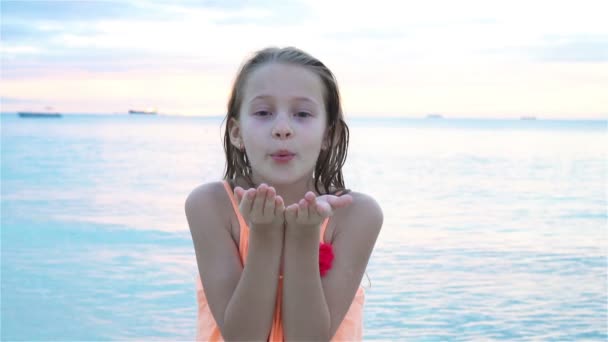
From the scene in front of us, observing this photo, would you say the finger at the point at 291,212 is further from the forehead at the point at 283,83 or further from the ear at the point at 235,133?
the ear at the point at 235,133

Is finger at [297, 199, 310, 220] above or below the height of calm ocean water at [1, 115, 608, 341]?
above

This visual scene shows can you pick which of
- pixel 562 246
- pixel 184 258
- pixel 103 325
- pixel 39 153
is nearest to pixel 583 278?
pixel 562 246

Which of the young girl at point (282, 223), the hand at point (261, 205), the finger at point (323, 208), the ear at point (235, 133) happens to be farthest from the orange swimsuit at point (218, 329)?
the finger at point (323, 208)

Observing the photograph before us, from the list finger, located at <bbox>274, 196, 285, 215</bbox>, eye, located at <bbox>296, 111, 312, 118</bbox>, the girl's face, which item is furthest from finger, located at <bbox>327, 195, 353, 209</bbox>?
eye, located at <bbox>296, 111, 312, 118</bbox>

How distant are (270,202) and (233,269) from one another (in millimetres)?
429

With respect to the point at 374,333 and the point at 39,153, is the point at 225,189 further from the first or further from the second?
the point at 39,153

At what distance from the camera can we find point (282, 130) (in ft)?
7.51

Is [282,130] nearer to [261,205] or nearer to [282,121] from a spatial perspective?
[282,121]

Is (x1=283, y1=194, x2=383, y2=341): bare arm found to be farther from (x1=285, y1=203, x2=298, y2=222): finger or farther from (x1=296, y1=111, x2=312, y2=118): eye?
(x1=296, y1=111, x2=312, y2=118): eye

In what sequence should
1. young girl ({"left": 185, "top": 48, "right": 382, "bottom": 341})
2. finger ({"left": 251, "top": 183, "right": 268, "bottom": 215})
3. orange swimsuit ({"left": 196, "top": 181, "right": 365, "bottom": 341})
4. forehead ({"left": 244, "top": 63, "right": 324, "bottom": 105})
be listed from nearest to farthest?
finger ({"left": 251, "top": 183, "right": 268, "bottom": 215}) → young girl ({"left": 185, "top": 48, "right": 382, "bottom": 341}) → forehead ({"left": 244, "top": 63, "right": 324, "bottom": 105}) → orange swimsuit ({"left": 196, "top": 181, "right": 365, "bottom": 341})

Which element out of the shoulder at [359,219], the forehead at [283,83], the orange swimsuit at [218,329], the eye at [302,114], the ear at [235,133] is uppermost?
the forehead at [283,83]

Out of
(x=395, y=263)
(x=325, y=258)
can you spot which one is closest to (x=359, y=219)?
(x=325, y=258)

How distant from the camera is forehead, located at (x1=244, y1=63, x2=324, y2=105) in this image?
7.91 feet

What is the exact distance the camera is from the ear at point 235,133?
8.71 feet
